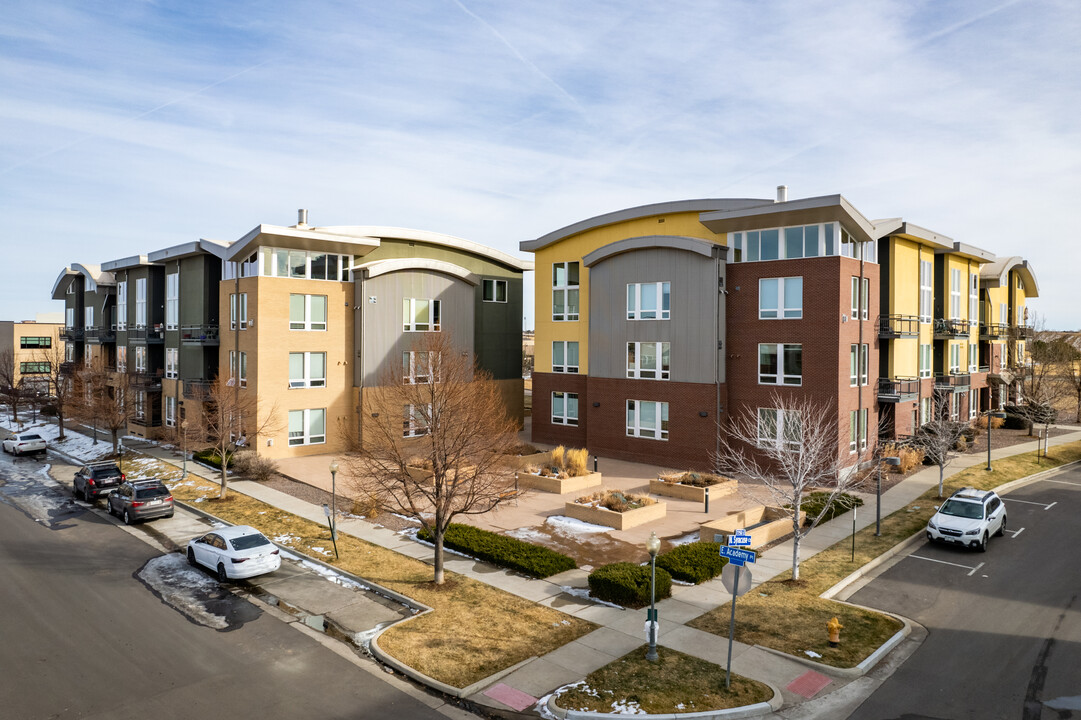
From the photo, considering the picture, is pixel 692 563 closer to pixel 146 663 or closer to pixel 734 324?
pixel 146 663

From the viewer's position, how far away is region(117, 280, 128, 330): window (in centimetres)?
5050

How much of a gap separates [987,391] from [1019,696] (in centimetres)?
4739

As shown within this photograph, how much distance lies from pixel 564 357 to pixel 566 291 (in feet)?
13.5

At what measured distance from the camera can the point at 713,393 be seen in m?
33.3

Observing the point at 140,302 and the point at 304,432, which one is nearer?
the point at 304,432

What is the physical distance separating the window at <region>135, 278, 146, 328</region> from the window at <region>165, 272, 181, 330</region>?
330cm

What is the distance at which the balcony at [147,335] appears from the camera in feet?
152

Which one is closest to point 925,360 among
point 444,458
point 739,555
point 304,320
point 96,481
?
point 739,555

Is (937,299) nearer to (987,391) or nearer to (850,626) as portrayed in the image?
(987,391)

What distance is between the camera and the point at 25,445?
41.4m

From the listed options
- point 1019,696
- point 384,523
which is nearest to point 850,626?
point 1019,696

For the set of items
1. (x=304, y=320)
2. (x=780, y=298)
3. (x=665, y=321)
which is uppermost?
(x=780, y=298)

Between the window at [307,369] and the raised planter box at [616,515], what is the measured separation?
18.7 metres

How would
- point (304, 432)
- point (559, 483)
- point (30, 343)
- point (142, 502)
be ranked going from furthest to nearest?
point (30, 343)
point (304, 432)
point (559, 483)
point (142, 502)
